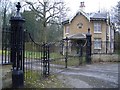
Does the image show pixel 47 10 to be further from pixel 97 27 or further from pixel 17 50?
pixel 17 50

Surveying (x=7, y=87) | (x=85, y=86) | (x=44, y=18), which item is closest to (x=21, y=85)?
(x=7, y=87)

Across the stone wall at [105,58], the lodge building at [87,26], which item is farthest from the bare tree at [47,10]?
the stone wall at [105,58]

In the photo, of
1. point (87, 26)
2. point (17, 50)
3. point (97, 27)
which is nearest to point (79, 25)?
point (87, 26)

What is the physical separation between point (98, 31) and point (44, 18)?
10.2m

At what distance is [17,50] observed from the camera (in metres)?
6.79

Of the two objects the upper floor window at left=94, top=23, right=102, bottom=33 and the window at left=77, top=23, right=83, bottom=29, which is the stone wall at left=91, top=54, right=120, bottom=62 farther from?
the window at left=77, top=23, right=83, bottom=29

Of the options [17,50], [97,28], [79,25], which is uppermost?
[79,25]

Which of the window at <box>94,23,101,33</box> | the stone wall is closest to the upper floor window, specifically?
the window at <box>94,23,101,33</box>

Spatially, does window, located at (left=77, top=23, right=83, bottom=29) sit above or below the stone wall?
above

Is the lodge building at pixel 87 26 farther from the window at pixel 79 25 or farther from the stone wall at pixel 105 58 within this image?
the stone wall at pixel 105 58

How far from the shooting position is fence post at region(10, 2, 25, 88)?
6695 millimetres

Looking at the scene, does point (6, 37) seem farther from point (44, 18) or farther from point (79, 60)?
point (44, 18)

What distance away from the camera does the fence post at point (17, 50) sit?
22.0ft

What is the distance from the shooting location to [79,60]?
A: 48.4ft
